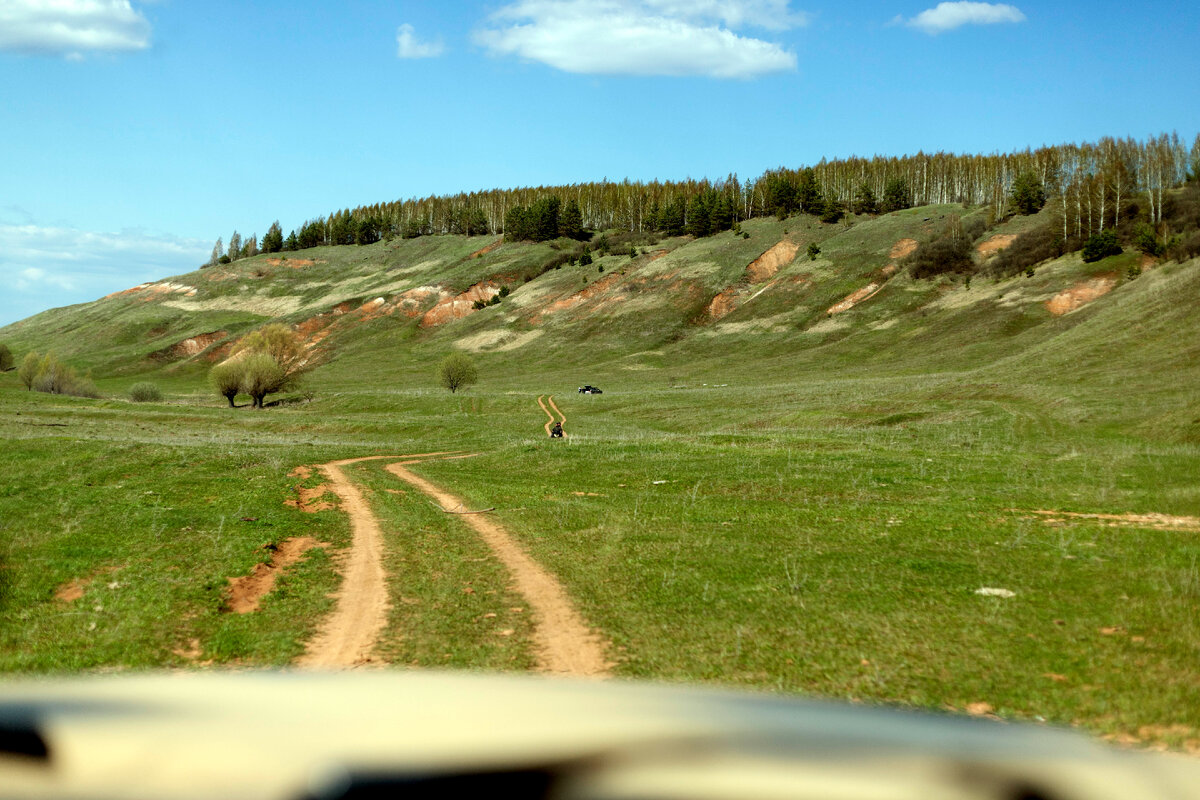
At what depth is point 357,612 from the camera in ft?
46.0

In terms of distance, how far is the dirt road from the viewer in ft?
36.8

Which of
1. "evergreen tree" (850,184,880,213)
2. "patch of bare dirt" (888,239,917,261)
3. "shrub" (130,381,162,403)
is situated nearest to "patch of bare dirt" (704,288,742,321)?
"patch of bare dirt" (888,239,917,261)

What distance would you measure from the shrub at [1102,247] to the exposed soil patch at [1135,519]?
105424 millimetres

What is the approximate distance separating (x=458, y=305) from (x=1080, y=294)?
369 ft

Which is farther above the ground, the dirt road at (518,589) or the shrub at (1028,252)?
the shrub at (1028,252)

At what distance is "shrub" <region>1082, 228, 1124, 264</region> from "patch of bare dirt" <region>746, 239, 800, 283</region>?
179 feet

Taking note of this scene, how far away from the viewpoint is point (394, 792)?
72.6 inches

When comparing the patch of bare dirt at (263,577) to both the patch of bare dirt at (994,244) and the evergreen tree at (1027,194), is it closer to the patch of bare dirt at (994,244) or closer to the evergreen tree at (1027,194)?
the patch of bare dirt at (994,244)

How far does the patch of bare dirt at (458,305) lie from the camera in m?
173

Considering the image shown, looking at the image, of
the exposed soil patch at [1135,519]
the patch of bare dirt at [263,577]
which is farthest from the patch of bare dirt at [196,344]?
the exposed soil patch at [1135,519]

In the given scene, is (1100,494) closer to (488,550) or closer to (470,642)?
(488,550)

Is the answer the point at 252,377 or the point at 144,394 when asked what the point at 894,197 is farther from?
the point at 144,394

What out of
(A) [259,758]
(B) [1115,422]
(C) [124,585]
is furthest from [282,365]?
(A) [259,758]

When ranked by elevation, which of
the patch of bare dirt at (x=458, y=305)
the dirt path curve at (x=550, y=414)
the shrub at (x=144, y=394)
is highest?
the patch of bare dirt at (x=458, y=305)
